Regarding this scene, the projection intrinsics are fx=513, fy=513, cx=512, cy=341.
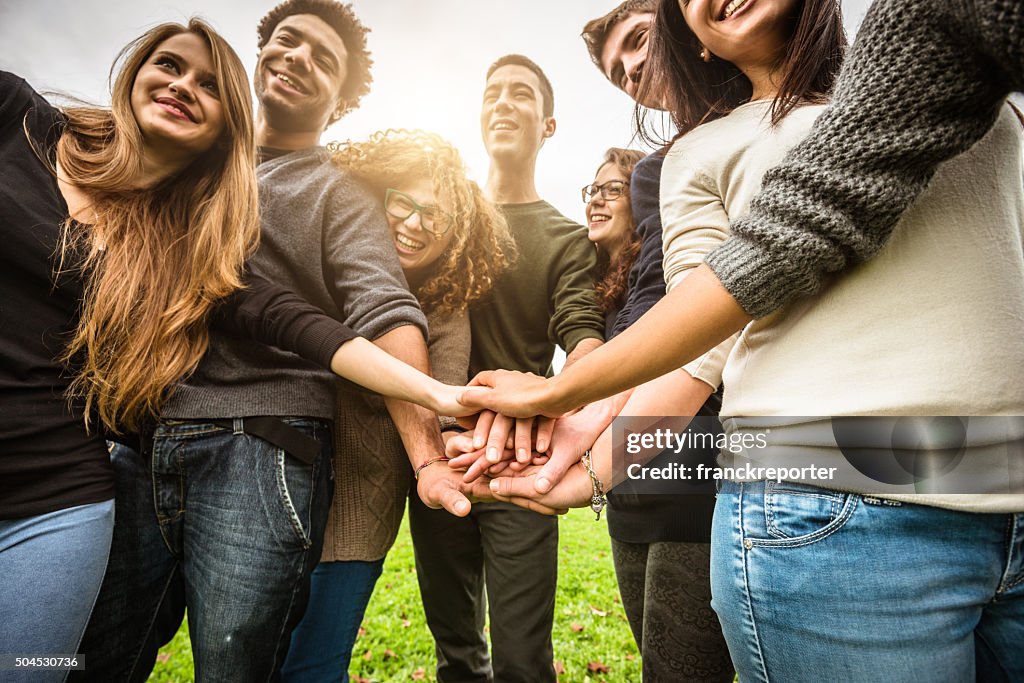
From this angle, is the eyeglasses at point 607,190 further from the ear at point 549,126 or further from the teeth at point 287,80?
the teeth at point 287,80

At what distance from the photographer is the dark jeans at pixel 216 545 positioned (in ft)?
3.06

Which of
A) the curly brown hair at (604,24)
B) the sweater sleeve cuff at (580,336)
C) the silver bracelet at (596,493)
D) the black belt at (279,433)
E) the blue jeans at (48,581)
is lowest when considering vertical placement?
the blue jeans at (48,581)

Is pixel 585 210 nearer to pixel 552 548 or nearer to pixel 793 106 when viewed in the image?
pixel 793 106

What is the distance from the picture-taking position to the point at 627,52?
1498mm

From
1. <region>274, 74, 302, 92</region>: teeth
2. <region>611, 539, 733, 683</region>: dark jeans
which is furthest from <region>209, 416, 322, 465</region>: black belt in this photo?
<region>274, 74, 302, 92</region>: teeth

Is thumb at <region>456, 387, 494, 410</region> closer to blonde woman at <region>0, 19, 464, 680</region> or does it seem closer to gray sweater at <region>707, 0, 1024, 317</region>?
blonde woman at <region>0, 19, 464, 680</region>

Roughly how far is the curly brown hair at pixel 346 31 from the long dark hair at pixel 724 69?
84 cm

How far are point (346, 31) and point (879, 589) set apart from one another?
170 cm

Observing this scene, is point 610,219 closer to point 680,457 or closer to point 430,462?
point 680,457

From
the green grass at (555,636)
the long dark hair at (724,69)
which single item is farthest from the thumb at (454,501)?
the green grass at (555,636)

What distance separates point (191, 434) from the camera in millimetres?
978

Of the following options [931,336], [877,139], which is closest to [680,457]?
[931,336]

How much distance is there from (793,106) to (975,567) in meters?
0.59

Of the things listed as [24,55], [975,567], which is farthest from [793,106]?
[24,55]
